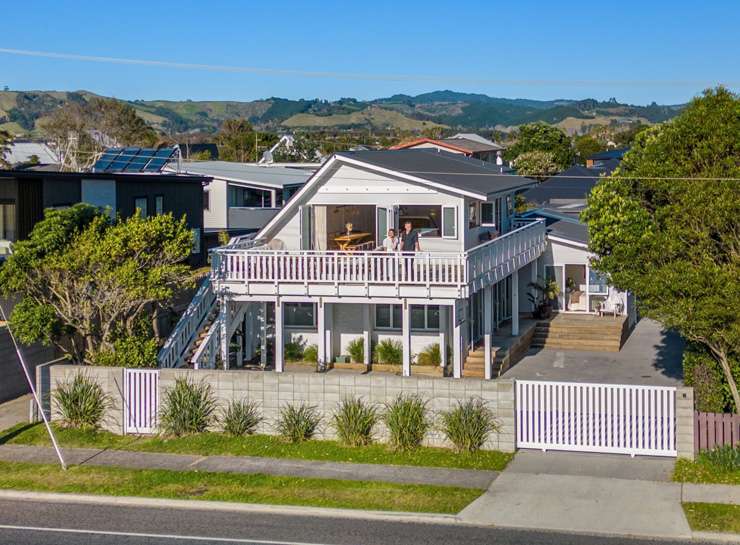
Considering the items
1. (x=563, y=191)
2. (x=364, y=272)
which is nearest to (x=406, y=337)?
(x=364, y=272)

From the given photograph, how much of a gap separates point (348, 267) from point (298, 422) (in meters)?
6.65

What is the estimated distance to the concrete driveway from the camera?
96.3 ft

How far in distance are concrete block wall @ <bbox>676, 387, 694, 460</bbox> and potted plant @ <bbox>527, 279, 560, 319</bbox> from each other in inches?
633

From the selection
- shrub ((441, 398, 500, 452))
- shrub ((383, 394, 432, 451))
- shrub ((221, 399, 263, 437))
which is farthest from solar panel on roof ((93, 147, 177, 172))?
shrub ((441, 398, 500, 452))

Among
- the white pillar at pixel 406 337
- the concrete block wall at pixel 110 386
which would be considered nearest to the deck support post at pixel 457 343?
the white pillar at pixel 406 337

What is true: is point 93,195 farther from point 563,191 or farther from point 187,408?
point 563,191

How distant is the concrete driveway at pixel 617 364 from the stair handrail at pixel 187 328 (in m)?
8.45

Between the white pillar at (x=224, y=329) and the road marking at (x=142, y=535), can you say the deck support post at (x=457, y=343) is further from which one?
the road marking at (x=142, y=535)

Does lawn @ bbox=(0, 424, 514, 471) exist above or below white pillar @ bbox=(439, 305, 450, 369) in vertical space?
below

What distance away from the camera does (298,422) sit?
847 inches

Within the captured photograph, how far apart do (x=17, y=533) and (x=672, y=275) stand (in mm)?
12669

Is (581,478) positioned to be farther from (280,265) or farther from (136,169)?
(136,169)

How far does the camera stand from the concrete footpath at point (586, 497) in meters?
16.3

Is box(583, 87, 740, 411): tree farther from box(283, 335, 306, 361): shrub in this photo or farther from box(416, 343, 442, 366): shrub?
box(283, 335, 306, 361): shrub
